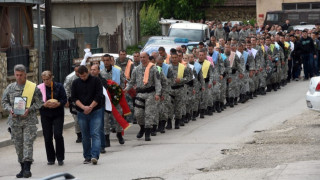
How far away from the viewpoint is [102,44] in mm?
36562

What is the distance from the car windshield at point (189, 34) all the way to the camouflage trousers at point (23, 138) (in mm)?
21122

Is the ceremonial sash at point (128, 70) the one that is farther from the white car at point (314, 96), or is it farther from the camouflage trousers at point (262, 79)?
the camouflage trousers at point (262, 79)

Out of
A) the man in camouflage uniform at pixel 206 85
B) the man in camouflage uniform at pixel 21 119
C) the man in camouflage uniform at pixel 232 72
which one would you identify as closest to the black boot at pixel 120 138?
the man in camouflage uniform at pixel 21 119

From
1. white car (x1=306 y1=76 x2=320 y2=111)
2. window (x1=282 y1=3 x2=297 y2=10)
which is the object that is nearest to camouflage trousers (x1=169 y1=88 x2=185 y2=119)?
white car (x1=306 y1=76 x2=320 y2=111)

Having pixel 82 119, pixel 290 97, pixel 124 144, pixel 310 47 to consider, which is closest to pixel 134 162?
pixel 82 119

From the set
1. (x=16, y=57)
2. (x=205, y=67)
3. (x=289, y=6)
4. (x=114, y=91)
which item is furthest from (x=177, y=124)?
(x=289, y=6)

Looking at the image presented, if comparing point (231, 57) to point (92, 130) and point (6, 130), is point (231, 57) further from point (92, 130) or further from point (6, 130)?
point (92, 130)

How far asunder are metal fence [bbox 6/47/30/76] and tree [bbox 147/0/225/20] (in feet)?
142

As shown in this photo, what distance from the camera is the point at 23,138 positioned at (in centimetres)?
1424

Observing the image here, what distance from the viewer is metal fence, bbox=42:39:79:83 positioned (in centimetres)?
2795

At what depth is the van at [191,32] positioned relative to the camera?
3506 cm

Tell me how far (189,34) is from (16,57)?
39.9ft

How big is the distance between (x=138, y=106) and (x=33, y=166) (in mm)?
3632

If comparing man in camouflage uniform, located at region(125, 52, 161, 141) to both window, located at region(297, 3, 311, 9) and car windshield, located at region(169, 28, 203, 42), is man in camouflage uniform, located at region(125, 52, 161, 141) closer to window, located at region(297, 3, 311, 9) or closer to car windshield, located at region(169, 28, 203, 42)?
car windshield, located at region(169, 28, 203, 42)
